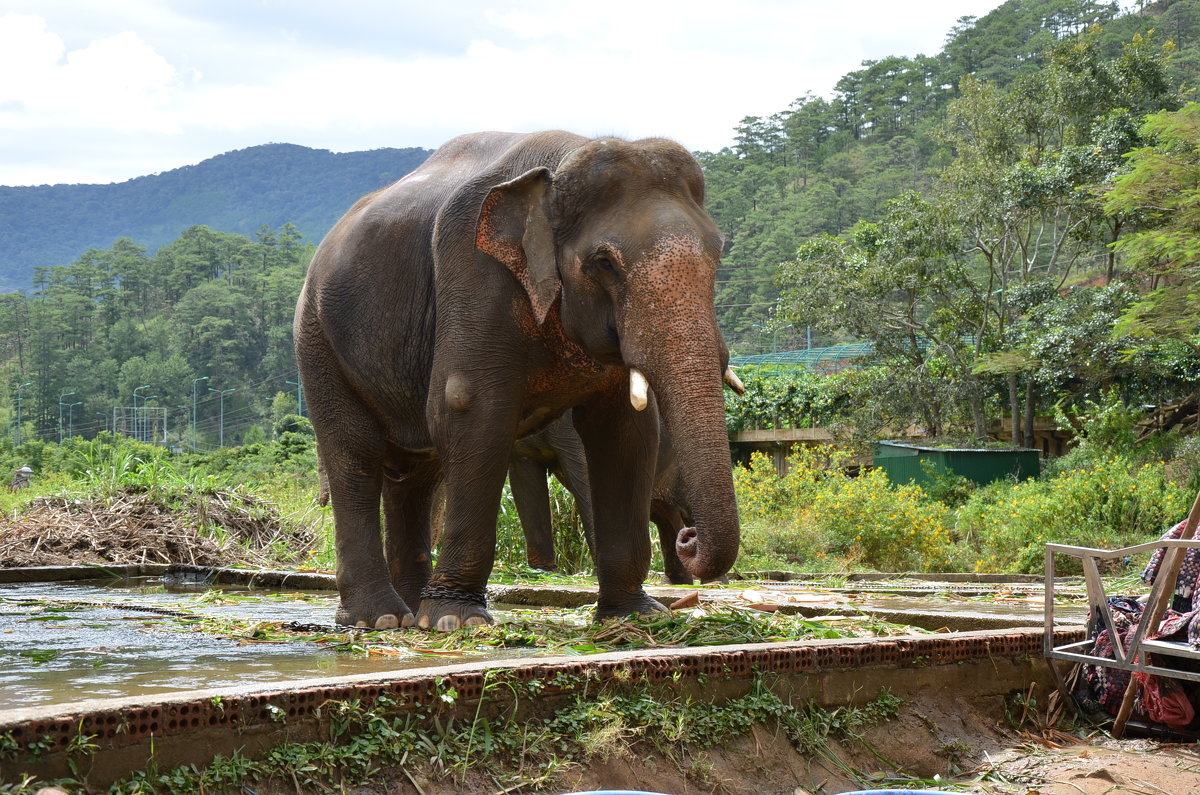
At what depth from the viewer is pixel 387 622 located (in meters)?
6.03

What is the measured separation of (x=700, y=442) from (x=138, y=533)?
941cm

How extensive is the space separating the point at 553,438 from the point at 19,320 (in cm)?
11658

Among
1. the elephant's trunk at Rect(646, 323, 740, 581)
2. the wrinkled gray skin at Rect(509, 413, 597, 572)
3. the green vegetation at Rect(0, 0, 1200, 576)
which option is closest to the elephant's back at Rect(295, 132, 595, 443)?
the elephant's trunk at Rect(646, 323, 740, 581)

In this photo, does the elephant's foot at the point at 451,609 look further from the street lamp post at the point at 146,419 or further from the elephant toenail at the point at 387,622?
the street lamp post at the point at 146,419

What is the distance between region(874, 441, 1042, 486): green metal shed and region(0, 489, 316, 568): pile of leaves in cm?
1389

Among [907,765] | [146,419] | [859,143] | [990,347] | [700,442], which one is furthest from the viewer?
[146,419]

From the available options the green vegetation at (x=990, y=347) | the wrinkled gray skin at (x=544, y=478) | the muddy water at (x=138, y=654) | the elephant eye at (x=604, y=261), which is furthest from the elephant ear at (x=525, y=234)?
the green vegetation at (x=990, y=347)

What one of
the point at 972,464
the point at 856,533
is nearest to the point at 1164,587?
the point at 856,533

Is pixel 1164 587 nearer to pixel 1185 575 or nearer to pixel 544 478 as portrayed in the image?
pixel 1185 575

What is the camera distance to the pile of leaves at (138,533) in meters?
12.0

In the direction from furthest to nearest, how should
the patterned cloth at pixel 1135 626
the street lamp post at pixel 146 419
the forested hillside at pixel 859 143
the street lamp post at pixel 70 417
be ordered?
1. the street lamp post at pixel 70 417
2. the street lamp post at pixel 146 419
3. the forested hillside at pixel 859 143
4. the patterned cloth at pixel 1135 626

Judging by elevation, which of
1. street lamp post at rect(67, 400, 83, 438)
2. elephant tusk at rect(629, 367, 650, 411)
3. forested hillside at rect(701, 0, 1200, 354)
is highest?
forested hillside at rect(701, 0, 1200, 354)

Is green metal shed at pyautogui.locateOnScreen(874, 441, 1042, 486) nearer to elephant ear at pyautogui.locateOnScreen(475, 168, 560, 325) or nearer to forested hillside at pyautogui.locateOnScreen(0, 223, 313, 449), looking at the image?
elephant ear at pyautogui.locateOnScreen(475, 168, 560, 325)

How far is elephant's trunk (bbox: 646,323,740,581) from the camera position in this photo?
4.24 m
